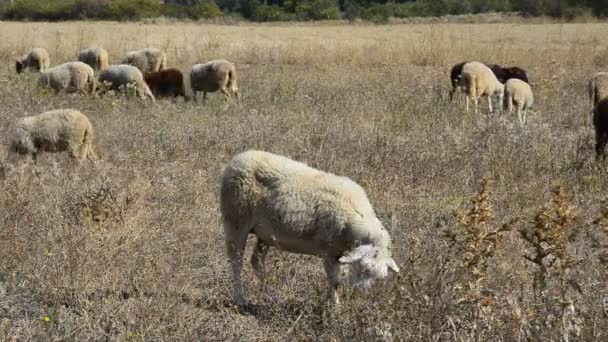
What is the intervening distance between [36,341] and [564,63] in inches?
782

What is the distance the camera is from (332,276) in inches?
235

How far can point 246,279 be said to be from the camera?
21.5ft

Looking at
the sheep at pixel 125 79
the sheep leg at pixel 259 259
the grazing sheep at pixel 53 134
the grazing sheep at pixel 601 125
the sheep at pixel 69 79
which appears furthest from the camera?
the sheep at pixel 125 79

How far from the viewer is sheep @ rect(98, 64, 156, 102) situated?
1728cm

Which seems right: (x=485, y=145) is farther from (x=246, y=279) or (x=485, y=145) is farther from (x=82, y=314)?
(x=82, y=314)

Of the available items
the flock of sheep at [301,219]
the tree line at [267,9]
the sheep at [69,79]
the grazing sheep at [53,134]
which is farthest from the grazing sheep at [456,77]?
the tree line at [267,9]

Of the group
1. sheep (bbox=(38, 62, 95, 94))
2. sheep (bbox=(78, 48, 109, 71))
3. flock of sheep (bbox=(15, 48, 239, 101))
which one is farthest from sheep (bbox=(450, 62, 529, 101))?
sheep (bbox=(78, 48, 109, 71))

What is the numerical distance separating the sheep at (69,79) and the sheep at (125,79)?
33 centimetres

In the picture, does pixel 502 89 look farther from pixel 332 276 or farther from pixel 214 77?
pixel 332 276

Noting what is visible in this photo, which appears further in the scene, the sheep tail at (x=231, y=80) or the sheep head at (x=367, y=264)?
the sheep tail at (x=231, y=80)

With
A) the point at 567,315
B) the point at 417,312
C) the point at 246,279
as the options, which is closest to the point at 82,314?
the point at 246,279

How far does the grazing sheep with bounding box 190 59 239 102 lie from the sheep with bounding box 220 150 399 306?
1195 cm

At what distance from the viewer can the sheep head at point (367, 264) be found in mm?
5559

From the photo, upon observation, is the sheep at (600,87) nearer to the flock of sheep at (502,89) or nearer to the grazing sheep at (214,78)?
the flock of sheep at (502,89)
